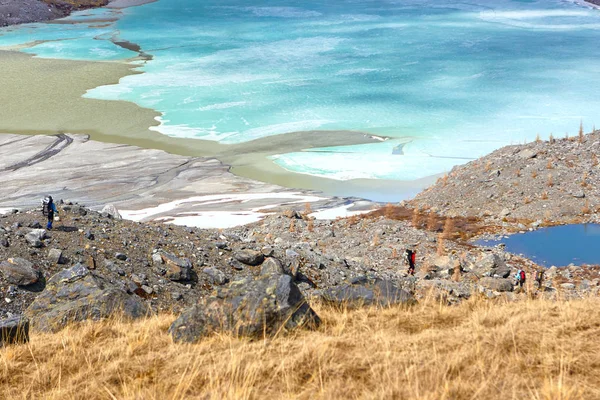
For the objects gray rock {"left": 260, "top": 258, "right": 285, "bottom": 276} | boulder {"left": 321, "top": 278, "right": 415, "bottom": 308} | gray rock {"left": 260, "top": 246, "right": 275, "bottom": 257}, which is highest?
boulder {"left": 321, "top": 278, "right": 415, "bottom": 308}

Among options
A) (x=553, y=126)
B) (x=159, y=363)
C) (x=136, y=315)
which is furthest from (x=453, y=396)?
(x=553, y=126)

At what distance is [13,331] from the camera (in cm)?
662

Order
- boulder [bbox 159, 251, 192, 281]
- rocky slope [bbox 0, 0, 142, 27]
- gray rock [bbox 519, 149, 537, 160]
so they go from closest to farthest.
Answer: boulder [bbox 159, 251, 192, 281], gray rock [bbox 519, 149, 537, 160], rocky slope [bbox 0, 0, 142, 27]

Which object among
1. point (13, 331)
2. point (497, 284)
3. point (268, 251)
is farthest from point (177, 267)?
point (497, 284)

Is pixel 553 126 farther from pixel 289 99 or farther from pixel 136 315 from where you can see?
pixel 136 315

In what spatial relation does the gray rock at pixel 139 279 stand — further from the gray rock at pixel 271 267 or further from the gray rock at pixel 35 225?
the gray rock at pixel 35 225

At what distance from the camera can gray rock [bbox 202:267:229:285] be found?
11539 millimetres

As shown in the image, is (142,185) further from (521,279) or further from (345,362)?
(345,362)

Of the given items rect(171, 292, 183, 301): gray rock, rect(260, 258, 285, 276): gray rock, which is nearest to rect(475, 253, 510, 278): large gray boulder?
rect(260, 258, 285, 276): gray rock

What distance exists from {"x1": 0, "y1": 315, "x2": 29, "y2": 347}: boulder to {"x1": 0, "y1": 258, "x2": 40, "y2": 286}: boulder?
3.70 metres

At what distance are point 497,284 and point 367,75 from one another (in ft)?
110

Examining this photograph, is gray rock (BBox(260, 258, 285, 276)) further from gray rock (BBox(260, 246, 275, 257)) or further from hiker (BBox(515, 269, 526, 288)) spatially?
hiker (BBox(515, 269, 526, 288))

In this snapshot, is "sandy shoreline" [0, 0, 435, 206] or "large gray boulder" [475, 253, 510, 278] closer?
"large gray boulder" [475, 253, 510, 278]

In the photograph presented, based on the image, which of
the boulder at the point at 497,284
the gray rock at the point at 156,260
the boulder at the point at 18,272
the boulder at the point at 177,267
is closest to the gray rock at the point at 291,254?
the boulder at the point at 177,267
